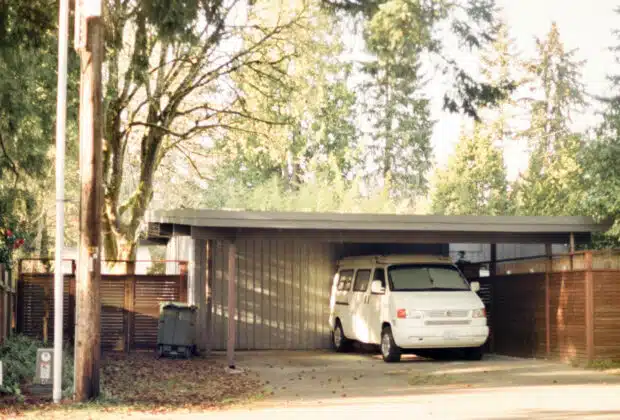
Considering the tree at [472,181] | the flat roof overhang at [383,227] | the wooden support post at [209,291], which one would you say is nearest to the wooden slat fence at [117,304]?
the wooden support post at [209,291]

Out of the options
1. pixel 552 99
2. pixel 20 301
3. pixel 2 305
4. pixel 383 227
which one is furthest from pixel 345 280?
pixel 552 99

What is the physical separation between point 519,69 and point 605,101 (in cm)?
3017

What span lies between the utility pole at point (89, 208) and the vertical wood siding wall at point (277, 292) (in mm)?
10532

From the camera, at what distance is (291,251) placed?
82.5ft

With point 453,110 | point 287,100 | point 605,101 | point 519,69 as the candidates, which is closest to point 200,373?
point 453,110

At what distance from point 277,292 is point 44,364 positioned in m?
11.4

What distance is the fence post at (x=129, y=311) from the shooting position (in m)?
23.6

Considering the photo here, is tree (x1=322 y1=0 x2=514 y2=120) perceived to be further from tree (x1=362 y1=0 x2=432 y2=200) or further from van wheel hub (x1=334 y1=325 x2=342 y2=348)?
tree (x1=362 y1=0 x2=432 y2=200)

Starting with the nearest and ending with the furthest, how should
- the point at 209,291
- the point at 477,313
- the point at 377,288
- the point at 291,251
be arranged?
the point at 477,313 < the point at 377,288 < the point at 209,291 < the point at 291,251

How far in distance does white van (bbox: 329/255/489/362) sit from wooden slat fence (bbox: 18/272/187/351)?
4.20 meters

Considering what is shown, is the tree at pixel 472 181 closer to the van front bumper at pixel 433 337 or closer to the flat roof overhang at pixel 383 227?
the flat roof overhang at pixel 383 227

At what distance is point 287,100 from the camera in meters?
31.5

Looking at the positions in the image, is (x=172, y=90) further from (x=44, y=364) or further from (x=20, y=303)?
(x=44, y=364)

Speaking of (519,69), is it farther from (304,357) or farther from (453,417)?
(453,417)
